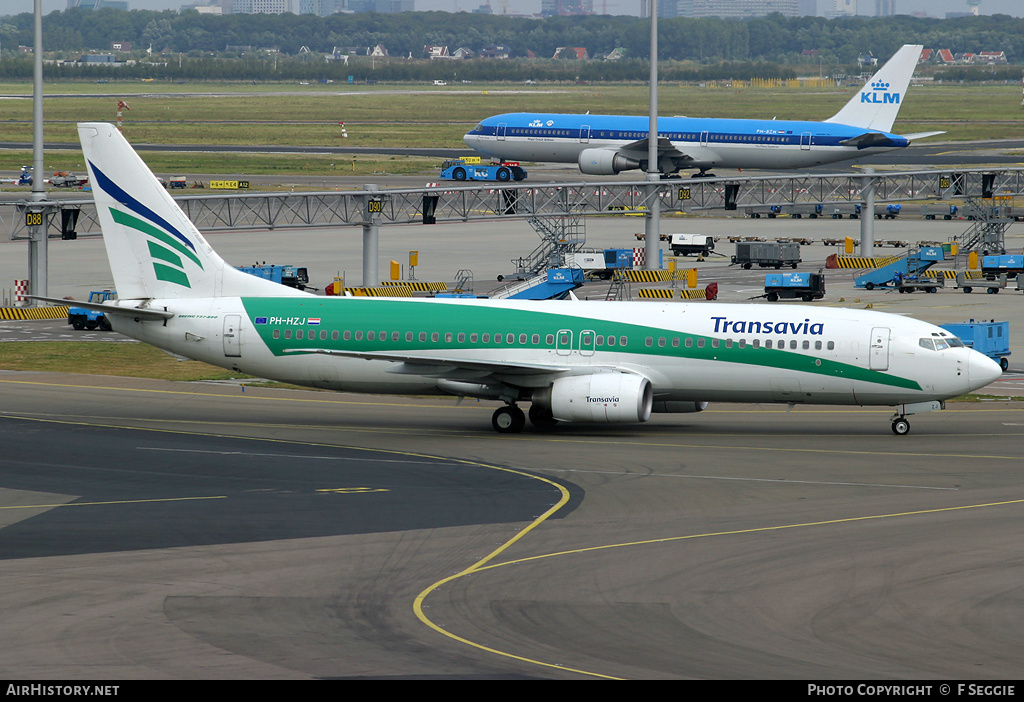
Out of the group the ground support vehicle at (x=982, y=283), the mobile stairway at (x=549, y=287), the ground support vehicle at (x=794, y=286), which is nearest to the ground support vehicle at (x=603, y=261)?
the mobile stairway at (x=549, y=287)

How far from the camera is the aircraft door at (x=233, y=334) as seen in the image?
4853 centimetres

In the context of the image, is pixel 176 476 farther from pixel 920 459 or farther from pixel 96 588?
pixel 920 459

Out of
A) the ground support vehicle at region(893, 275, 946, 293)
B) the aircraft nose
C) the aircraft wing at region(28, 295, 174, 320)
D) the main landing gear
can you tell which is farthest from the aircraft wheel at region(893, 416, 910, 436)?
the ground support vehicle at region(893, 275, 946, 293)

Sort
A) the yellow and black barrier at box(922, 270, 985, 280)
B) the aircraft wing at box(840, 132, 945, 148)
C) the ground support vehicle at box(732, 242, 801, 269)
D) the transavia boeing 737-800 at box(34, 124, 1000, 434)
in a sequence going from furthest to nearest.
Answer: the aircraft wing at box(840, 132, 945, 148), the ground support vehicle at box(732, 242, 801, 269), the yellow and black barrier at box(922, 270, 985, 280), the transavia boeing 737-800 at box(34, 124, 1000, 434)

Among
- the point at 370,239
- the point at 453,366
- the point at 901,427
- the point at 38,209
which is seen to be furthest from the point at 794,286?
the point at 38,209

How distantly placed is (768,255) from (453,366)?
54271 mm

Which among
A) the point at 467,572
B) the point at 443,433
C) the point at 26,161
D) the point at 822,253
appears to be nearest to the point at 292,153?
the point at 26,161

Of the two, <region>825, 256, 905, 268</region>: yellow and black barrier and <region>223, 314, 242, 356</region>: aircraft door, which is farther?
<region>825, 256, 905, 268</region>: yellow and black barrier

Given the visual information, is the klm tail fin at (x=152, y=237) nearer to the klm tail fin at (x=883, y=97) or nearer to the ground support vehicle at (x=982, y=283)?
the ground support vehicle at (x=982, y=283)

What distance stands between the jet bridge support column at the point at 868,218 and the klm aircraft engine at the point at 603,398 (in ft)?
193

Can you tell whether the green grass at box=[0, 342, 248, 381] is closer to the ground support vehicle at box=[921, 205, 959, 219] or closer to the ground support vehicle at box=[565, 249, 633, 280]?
Answer: the ground support vehicle at box=[565, 249, 633, 280]

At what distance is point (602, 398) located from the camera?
148 feet

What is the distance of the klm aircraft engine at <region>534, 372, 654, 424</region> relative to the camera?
4481 centimetres

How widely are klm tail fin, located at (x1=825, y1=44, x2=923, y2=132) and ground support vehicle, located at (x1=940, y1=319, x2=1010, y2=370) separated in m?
69.3
